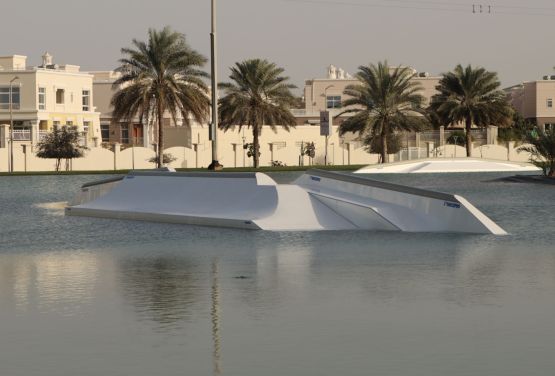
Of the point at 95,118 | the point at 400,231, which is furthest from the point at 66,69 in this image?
the point at 400,231

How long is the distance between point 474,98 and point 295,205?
64.0m

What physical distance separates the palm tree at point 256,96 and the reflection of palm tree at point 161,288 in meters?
62.0

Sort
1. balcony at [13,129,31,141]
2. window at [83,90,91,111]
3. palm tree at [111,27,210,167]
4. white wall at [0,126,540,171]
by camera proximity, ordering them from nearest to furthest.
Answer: palm tree at [111,27,210,167], white wall at [0,126,540,171], balcony at [13,129,31,141], window at [83,90,91,111]

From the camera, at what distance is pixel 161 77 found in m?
69.5

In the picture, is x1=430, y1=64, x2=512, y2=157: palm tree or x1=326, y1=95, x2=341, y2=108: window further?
x1=326, y1=95, x2=341, y2=108: window

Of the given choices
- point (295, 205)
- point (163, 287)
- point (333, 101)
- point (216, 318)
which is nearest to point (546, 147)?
point (295, 205)

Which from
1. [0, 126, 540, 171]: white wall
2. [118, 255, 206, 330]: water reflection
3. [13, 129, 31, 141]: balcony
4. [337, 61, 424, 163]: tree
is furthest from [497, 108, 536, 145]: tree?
[118, 255, 206, 330]: water reflection

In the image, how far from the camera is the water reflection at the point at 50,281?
10422 mm

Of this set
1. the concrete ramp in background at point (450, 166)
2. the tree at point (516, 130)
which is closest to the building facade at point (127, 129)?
the tree at point (516, 130)

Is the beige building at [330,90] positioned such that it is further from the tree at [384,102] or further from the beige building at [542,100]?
the tree at [384,102]

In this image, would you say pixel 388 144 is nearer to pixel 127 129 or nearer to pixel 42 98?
pixel 127 129

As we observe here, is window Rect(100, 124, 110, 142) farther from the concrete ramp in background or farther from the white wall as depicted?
the concrete ramp in background

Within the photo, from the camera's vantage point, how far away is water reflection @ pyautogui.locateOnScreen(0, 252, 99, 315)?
10422mm

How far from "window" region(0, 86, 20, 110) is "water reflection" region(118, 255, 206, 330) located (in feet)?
270
